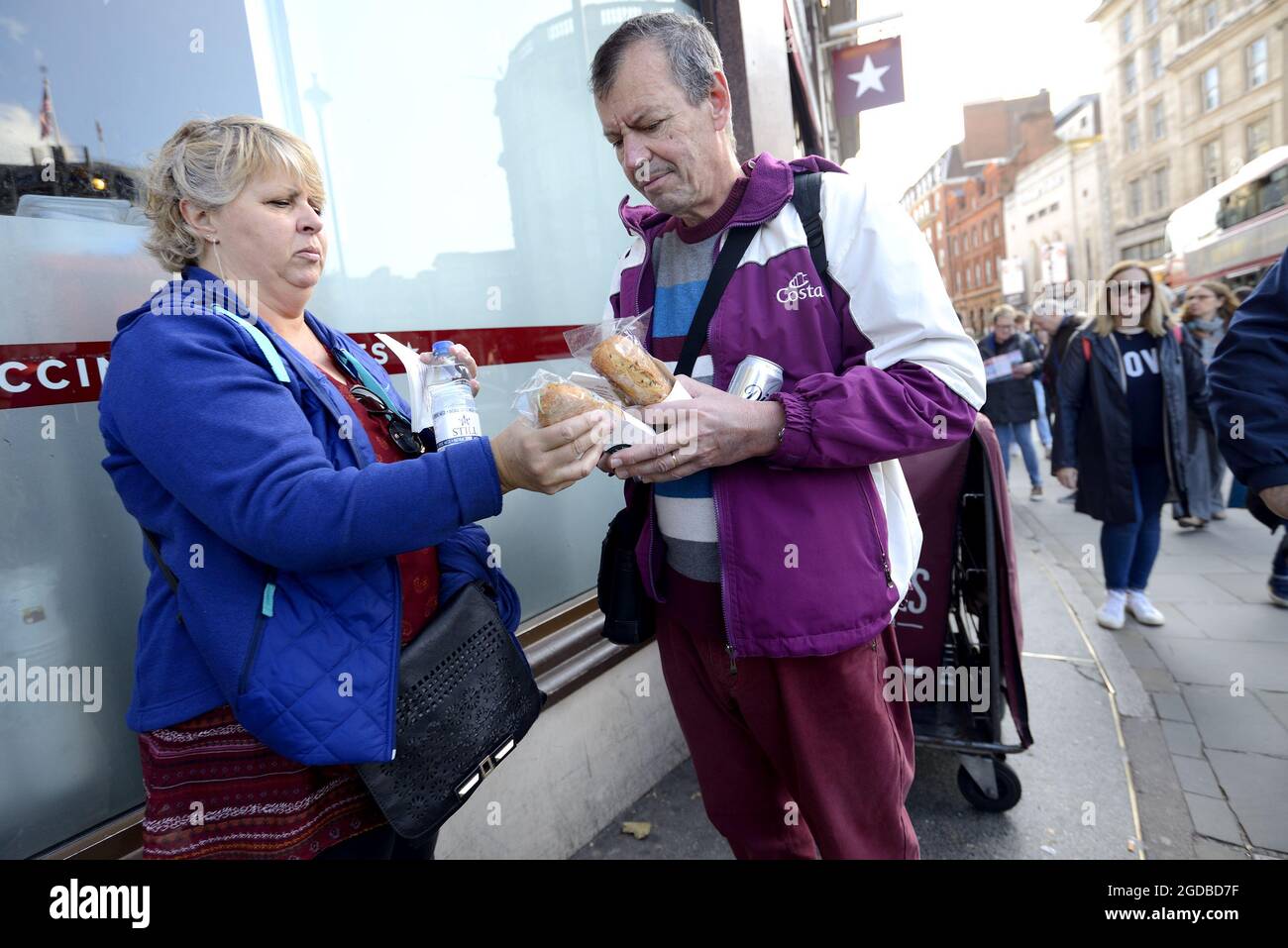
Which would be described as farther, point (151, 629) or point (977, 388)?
point (977, 388)

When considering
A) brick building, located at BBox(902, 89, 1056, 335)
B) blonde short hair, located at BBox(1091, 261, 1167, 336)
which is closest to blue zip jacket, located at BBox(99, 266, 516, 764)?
blonde short hair, located at BBox(1091, 261, 1167, 336)

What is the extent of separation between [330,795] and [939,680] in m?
2.35

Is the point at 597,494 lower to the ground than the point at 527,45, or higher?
lower

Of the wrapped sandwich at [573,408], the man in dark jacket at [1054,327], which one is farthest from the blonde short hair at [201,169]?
the man in dark jacket at [1054,327]

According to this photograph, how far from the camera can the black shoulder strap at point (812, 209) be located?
1.58 m

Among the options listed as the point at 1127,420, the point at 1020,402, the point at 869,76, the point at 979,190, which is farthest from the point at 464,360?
the point at 979,190

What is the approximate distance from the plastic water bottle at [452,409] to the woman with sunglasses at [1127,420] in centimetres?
426

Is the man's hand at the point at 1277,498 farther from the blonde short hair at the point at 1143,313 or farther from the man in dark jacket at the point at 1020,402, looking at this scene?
the man in dark jacket at the point at 1020,402

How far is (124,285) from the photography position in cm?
174

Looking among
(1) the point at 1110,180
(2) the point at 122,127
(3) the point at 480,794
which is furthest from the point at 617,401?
(1) the point at 1110,180

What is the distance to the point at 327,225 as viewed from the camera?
222 cm

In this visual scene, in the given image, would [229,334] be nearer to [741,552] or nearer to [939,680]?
[741,552]

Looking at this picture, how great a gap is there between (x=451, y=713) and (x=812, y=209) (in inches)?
52.8
